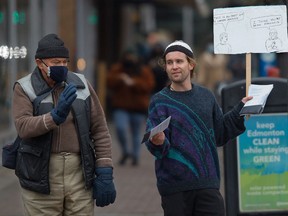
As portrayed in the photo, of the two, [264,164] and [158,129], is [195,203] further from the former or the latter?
[264,164]

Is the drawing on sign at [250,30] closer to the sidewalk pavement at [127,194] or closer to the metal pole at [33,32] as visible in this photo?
the sidewalk pavement at [127,194]

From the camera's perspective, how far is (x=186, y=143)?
5.76 m

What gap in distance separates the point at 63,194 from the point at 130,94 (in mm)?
7364

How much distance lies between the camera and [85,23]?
20062 mm

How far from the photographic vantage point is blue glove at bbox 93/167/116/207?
5.68m

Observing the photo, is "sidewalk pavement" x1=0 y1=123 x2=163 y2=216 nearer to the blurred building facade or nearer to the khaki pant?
the blurred building facade

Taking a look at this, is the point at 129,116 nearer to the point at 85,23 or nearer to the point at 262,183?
the point at 262,183

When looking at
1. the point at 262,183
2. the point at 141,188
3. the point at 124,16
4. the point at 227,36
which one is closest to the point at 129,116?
the point at 141,188

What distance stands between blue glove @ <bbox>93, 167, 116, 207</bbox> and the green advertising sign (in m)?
2.28

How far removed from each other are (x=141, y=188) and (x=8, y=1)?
4.17 m

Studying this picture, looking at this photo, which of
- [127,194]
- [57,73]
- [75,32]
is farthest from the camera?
[75,32]

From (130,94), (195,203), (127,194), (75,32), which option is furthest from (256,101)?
(75,32)

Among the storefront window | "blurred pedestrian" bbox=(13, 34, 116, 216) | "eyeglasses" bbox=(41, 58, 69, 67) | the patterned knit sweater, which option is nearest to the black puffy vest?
"blurred pedestrian" bbox=(13, 34, 116, 216)

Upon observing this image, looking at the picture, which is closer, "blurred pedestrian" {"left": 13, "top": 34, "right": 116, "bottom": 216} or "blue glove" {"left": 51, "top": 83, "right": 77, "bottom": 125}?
"blue glove" {"left": 51, "top": 83, "right": 77, "bottom": 125}
